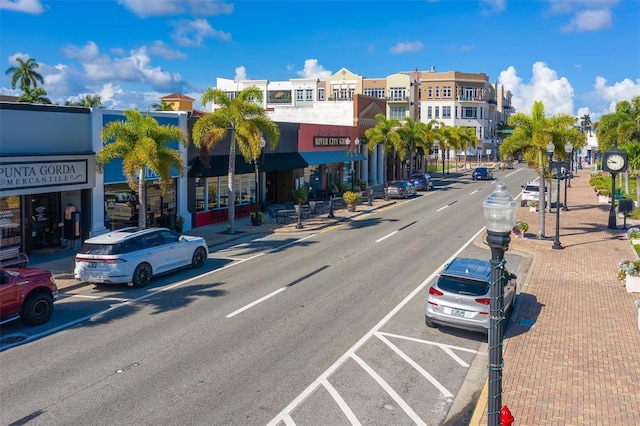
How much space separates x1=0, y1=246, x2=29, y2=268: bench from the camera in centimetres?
1906

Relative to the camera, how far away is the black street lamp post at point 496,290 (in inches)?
269

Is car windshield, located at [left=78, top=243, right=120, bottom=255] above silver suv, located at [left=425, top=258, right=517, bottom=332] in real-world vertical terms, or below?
above

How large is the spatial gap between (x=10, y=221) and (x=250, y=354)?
43.3 feet

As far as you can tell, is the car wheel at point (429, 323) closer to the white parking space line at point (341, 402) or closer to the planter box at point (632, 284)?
the white parking space line at point (341, 402)

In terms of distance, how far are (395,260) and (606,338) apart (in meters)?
9.48

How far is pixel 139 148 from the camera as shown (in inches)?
809

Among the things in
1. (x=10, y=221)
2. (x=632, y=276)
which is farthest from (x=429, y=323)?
(x=10, y=221)

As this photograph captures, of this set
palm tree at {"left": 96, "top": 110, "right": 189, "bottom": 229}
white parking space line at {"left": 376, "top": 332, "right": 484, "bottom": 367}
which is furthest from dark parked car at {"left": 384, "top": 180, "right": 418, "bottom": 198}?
white parking space line at {"left": 376, "top": 332, "right": 484, "bottom": 367}

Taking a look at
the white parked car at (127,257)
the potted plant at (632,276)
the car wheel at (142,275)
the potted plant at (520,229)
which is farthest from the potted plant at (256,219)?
the potted plant at (632,276)

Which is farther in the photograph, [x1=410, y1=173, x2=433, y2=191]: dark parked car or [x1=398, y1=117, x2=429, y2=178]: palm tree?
[x1=398, y1=117, x2=429, y2=178]: palm tree

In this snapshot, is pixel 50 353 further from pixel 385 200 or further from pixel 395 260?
pixel 385 200

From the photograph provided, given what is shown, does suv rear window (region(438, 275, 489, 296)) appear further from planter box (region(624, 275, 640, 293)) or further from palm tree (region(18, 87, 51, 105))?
palm tree (region(18, 87, 51, 105))

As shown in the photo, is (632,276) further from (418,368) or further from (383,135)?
(383,135)

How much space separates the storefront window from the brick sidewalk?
17.0 m
